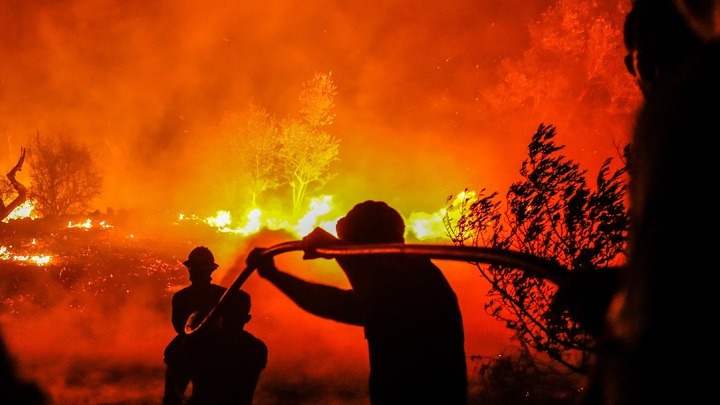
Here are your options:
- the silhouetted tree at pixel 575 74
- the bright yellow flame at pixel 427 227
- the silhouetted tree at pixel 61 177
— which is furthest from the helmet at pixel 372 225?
the silhouetted tree at pixel 61 177

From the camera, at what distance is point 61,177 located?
3612 cm

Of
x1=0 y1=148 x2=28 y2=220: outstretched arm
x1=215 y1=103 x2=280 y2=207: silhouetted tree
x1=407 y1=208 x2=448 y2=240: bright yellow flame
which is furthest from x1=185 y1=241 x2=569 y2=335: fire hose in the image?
x1=215 y1=103 x2=280 y2=207: silhouetted tree

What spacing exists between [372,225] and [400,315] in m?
0.52

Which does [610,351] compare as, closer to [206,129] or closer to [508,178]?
[508,178]

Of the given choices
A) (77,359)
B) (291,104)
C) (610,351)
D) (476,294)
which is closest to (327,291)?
(610,351)

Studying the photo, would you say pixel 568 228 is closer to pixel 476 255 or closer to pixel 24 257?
pixel 476 255

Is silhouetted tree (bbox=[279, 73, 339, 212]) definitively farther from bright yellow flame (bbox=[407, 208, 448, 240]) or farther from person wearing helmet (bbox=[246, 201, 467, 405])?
person wearing helmet (bbox=[246, 201, 467, 405])

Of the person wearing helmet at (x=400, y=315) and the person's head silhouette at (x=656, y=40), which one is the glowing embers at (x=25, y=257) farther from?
the person's head silhouette at (x=656, y=40)

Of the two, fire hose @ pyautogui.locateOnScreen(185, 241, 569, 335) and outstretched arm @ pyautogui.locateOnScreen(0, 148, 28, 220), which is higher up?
outstretched arm @ pyautogui.locateOnScreen(0, 148, 28, 220)

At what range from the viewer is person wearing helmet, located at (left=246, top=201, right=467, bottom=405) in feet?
8.46

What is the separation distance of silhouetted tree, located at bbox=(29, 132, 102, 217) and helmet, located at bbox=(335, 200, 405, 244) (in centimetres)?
3740

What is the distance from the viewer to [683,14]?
1168mm

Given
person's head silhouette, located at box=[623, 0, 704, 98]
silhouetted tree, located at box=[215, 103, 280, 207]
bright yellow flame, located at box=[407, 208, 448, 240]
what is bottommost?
person's head silhouette, located at box=[623, 0, 704, 98]

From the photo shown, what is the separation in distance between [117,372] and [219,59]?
36.6m
